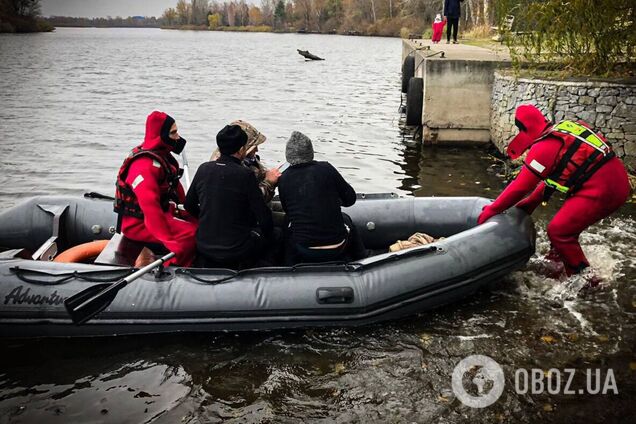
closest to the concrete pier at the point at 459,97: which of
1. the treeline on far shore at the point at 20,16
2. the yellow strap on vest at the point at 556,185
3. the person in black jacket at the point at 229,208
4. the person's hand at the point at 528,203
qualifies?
the person's hand at the point at 528,203

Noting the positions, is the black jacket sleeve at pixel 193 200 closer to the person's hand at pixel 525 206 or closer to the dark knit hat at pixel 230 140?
the dark knit hat at pixel 230 140

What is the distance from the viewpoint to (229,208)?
4.61 metres

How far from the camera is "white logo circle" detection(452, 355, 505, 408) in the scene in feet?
13.3

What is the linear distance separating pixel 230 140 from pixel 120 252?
1518mm

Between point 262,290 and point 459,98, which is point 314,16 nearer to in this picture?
point 459,98

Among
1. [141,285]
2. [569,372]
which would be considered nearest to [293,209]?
[141,285]

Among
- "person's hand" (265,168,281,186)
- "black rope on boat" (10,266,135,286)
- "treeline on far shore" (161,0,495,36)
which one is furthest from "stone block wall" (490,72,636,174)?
"treeline on far shore" (161,0,495,36)

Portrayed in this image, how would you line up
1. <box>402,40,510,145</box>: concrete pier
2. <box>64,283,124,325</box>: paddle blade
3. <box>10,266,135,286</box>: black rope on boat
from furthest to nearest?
<box>402,40,510,145</box>: concrete pier
<box>10,266,135,286</box>: black rope on boat
<box>64,283,124,325</box>: paddle blade

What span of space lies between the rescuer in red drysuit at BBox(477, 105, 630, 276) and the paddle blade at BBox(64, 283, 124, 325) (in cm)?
343

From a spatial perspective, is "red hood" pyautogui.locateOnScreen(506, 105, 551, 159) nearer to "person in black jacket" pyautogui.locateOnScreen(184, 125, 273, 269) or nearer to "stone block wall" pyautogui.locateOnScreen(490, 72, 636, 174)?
"person in black jacket" pyautogui.locateOnScreen(184, 125, 273, 269)

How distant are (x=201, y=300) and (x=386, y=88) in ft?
62.0

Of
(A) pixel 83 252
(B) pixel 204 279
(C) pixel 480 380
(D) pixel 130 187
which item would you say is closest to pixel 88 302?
(B) pixel 204 279

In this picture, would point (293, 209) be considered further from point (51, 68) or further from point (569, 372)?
point (51, 68)

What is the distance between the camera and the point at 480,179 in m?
9.52
